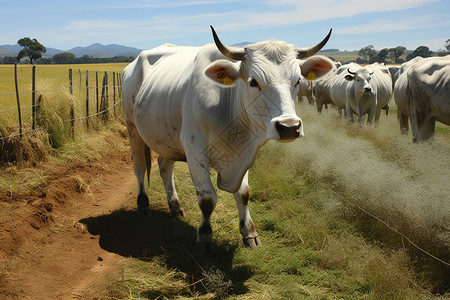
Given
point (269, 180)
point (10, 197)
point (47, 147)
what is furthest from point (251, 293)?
point (47, 147)

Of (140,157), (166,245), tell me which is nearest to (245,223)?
(166,245)

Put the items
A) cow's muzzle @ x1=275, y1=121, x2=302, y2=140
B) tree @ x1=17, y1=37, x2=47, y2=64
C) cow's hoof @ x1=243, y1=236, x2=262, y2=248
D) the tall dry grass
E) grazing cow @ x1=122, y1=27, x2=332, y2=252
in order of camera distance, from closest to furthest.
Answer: cow's muzzle @ x1=275, y1=121, x2=302, y2=140 < grazing cow @ x1=122, y1=27, x2=332, y2=252 < the tall dry grass < cow's hoof @ x1=243, y1=236, x2=262, y2=248 < tree @ x1=17, y1=37, x2=47, y2=64

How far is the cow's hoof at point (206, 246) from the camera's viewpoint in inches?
170

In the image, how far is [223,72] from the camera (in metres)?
3.81

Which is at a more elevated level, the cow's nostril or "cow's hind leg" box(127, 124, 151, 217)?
the cow's nostril

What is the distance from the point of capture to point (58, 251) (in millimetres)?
4508

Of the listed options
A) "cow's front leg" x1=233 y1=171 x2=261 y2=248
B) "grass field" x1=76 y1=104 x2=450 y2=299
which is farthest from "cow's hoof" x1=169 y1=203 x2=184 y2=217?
"cow's front leg" x1=233 y1=171 x2=261 y2=248

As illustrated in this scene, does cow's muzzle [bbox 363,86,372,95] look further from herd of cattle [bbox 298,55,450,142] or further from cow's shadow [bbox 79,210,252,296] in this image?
cow's shadow [bbox 79,210,252,296]

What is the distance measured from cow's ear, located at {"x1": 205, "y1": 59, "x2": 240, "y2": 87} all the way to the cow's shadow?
5.79 feet

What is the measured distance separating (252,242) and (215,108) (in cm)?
160

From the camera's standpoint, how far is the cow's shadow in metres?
3.92

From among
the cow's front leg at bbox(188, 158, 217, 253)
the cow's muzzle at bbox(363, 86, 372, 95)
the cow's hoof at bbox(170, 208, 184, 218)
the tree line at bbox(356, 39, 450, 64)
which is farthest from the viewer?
the tree line at bbox(356, 39, 450, 64)

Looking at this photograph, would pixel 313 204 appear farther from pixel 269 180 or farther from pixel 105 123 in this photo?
pixel 105 123

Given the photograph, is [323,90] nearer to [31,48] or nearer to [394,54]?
[394,54]
